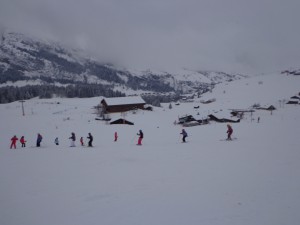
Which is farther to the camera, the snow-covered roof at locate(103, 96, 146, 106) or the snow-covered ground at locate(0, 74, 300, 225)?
the snow-covered roof at locate(103, 96, 146, 106)

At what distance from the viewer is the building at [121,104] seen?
92000 mm

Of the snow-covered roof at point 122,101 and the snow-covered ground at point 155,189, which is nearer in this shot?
the snow-covered ground at point 155,189

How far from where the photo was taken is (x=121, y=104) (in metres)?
93.9

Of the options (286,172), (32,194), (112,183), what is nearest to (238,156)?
(286,172)

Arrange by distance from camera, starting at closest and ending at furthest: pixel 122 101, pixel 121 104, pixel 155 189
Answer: pixel 155 189 < pixel 121 104 < pixel 122 101

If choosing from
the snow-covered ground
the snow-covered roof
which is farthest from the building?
the snow-covered ground

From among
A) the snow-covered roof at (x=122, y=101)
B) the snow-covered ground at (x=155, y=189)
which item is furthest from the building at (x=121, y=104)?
the snow-covered ground at (x=155, y=189)

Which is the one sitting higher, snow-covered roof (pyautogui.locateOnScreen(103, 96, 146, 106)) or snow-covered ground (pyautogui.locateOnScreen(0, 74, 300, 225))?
snow-covered roof (pyautogui.locateOnScreen(103, 96, 146, 106))

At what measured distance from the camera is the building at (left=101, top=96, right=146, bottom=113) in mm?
92000

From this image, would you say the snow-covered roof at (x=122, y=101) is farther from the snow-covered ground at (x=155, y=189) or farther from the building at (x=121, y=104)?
the snow-covered ground at (x=155, y=189)

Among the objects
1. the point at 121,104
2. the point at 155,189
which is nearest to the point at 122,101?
the point at 121,104

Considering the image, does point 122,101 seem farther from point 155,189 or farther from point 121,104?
point 155,189

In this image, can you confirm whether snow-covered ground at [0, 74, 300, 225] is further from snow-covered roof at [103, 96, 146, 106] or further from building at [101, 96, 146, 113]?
snow-covered roof at [103, 96, 146, 106]

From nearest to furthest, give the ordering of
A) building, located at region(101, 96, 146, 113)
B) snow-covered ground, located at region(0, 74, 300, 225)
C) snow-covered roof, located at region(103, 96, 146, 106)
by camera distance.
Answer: snow-covered ground, located at region(0, 74, 300, 225)
building, located at region(101, 96, 146, 113)
snow-covered roof, located at region(103, 96, 146, 106)
